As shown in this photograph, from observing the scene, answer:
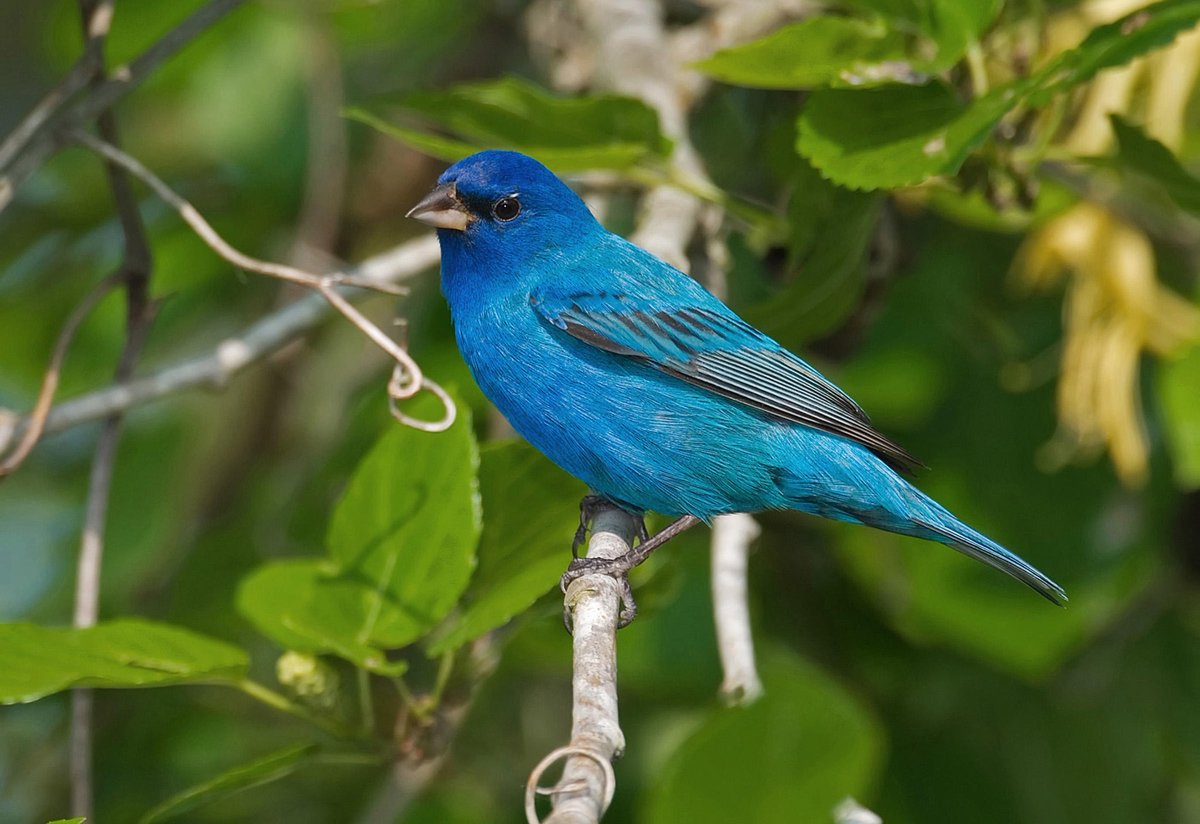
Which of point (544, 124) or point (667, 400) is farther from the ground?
point (544, 124)

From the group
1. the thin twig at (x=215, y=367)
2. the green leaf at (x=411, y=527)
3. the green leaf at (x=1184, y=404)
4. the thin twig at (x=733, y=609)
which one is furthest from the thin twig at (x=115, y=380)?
the green leaf at (x=1184, y=404)

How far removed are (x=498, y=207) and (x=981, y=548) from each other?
4.54ft

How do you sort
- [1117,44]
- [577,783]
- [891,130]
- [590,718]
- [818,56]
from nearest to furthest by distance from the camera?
[577,783], [590,718], [1117,44], [891,130], [818,56]

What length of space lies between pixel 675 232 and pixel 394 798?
66.0 inches

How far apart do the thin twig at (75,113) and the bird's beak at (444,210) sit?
26.1 inches

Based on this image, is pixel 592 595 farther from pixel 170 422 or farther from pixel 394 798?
pixel 170 422

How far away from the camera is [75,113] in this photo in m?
3.07

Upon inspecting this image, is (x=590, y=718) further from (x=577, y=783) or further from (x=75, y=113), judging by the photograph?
(x=75, y=113)

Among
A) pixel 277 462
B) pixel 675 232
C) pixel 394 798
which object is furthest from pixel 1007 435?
pixel 277 462

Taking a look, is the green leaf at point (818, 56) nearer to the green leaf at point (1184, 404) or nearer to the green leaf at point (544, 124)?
the green leaf at point (544, 124)

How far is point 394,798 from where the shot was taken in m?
3.52

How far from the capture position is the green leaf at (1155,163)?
9.46 ft

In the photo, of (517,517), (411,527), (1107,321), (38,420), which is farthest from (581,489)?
(1107,321)

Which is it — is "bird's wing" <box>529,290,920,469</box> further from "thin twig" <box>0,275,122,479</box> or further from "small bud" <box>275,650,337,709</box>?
"thin twig" <box>0,275,122,479</box>
